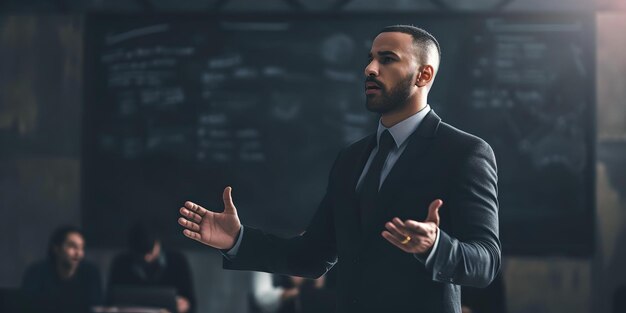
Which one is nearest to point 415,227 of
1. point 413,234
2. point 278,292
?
point 413,234

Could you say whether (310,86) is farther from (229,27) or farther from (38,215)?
(38,215)

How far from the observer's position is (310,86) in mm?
5586

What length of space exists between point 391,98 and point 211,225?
0.46 meters

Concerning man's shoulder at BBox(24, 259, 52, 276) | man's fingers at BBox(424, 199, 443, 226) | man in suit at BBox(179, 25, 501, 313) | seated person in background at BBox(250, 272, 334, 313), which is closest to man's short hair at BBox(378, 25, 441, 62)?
man in suit at BBox(179, 25, 501, 313)

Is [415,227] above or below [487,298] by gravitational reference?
above

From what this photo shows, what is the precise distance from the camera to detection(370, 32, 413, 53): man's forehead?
6.20 feet

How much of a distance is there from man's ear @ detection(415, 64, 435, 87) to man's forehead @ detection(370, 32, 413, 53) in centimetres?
5

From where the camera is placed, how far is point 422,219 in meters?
1.85

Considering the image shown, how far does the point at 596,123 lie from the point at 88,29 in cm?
295

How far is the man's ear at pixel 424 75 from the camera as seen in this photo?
1916mm

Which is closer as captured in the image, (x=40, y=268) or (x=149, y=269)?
(x=40, y=268)

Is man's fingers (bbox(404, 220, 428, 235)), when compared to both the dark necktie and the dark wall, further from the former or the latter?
the dark wall

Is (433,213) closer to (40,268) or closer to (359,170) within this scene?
(359,170)

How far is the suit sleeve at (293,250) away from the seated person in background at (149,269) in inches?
127
